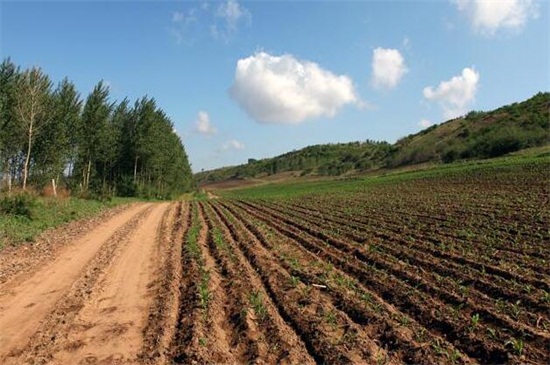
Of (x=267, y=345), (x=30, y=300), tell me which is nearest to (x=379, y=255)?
(x=267, y=345)

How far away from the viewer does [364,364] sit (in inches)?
239

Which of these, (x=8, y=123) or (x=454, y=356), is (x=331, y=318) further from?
(x=8, y=123)

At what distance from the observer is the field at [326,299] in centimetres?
652

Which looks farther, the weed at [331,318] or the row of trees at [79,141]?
the row of trees at [79,141]

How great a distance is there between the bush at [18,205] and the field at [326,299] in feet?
19.1

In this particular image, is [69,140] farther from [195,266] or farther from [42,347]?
[42,347]

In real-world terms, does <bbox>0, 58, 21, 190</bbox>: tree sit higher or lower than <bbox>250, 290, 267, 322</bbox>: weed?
higher

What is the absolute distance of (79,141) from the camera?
37656 millimetres

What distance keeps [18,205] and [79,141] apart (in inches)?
721

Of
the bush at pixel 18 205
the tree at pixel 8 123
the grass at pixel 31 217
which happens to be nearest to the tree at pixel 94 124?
the tree at pixel 8 123

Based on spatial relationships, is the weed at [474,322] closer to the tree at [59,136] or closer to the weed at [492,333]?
the weed at [492,333]

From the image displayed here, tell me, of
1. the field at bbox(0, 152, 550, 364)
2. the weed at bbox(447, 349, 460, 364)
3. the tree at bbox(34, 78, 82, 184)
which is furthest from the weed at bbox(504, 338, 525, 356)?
the tree at bbox(34, 78, 82, 184)

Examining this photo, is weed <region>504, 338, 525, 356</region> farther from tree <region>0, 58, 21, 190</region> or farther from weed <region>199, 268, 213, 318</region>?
tree <region>0, 58, 21, 190</region>

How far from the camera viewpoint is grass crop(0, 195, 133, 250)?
1603 cm
